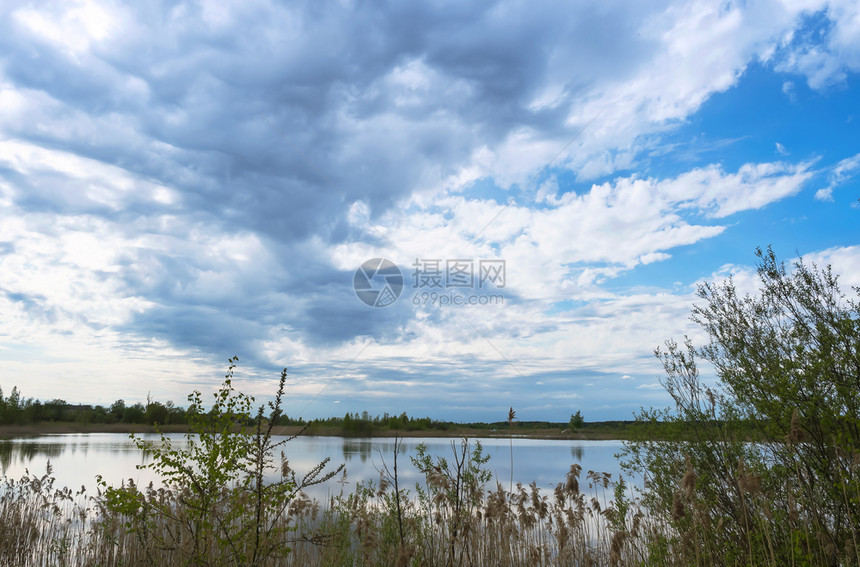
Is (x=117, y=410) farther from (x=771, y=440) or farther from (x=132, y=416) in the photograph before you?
(x=771, y=440)

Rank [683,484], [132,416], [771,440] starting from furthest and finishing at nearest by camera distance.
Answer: [132,416]
[771,440]
[683,484]

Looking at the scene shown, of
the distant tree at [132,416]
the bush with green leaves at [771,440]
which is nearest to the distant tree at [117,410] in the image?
the distant tree at [132,416]

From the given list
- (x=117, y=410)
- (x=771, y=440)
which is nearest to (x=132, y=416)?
(x=117, y=410)

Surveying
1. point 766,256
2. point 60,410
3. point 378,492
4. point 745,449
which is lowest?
point 60,410

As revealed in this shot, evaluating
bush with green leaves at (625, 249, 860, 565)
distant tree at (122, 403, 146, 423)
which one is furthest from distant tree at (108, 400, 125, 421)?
bush with green leaves at (625, 249, 860, 565)

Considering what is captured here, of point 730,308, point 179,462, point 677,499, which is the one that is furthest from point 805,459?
point 179,462

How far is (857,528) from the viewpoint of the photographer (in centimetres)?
658

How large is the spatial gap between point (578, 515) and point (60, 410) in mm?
98935

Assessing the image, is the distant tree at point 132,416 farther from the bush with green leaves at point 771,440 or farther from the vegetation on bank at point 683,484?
the bush with green leaves at point 771,440

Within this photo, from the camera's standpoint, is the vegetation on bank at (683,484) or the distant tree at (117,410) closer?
the vegetation on bank at (683,484)

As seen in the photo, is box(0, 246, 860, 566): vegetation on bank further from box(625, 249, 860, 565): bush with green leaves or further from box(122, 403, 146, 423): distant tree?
box(122, 403, 146, 423): distant tree

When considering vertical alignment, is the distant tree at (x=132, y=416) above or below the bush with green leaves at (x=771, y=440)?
below

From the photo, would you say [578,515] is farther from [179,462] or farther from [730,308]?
[179,462]

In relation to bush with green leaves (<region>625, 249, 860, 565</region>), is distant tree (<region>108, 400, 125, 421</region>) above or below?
below
